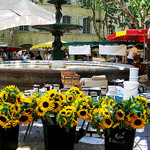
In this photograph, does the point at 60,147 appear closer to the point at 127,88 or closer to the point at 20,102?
the point at 20,102

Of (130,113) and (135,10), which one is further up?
(135,10)

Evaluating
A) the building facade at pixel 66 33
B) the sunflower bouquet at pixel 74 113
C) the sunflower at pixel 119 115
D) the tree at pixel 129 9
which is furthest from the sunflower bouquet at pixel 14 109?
the building facade at pixel 66 33

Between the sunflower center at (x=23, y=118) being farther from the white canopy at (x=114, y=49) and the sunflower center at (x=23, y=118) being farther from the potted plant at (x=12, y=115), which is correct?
the white canopy at (x=114, y=49)

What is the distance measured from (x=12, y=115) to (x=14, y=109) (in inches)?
3.0

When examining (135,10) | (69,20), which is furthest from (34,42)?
(135,10)

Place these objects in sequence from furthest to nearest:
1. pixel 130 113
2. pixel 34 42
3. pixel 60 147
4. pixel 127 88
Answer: pixel 34 42 < pixel 127 88 < pixel 60 147 < pixel 130 113

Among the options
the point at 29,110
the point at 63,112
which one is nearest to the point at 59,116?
the point at 63,112

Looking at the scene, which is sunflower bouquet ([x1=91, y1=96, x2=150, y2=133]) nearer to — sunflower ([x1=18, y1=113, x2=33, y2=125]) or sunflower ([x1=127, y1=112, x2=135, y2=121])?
sunflower ([x1=127, y1=112, x2=135, y2=121])

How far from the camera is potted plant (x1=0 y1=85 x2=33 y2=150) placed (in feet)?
12.2

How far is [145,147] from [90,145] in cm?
78

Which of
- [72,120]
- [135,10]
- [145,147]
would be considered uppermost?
[135,10]

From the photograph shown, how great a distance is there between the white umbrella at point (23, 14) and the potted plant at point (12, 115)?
219 centimetres

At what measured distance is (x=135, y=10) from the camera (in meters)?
27.0

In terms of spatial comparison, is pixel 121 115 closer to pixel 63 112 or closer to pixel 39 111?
pixel 63 112
